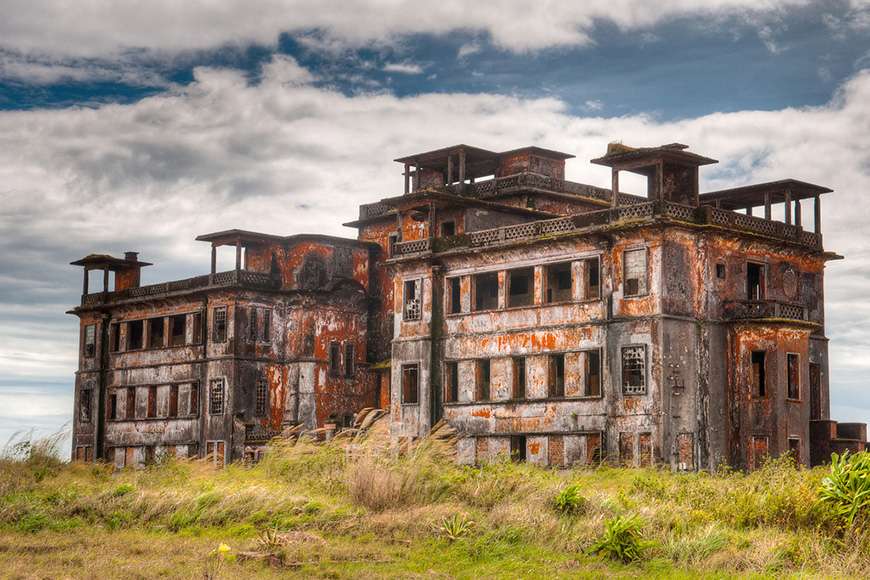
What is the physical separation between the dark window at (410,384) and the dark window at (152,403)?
15353 millimetres

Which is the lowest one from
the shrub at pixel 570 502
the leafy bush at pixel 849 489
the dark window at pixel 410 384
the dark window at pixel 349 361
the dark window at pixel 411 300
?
the shrub at pixel 570 502

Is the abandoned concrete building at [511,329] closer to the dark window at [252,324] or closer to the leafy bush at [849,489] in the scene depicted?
the dark window at [252,324]

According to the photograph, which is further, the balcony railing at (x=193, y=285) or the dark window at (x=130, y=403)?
the dark window at (x=130, y=403)

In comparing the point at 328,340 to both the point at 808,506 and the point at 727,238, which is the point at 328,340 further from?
the point at 808,506

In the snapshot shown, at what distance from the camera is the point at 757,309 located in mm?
36781

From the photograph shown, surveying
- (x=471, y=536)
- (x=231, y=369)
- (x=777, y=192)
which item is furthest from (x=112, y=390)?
(x=471, y=536)

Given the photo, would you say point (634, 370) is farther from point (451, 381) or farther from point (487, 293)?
point (487, 293)

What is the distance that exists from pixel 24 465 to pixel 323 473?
819 centimetres

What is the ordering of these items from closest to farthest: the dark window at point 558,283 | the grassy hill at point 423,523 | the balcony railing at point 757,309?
the grassy hill at point 423,523 → the balcony railing at point 757,309 → the dark window at point 558,283

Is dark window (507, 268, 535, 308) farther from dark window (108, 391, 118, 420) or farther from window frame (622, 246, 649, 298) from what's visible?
dark window (108, 391, 118, 420)

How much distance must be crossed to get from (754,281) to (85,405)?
3323 cm

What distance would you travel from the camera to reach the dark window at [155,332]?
54400mm

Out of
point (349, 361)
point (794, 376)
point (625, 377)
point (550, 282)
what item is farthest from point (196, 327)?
point (794, 376)

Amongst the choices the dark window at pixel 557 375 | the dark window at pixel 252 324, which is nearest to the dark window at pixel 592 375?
the dark window at pixel 557 375
